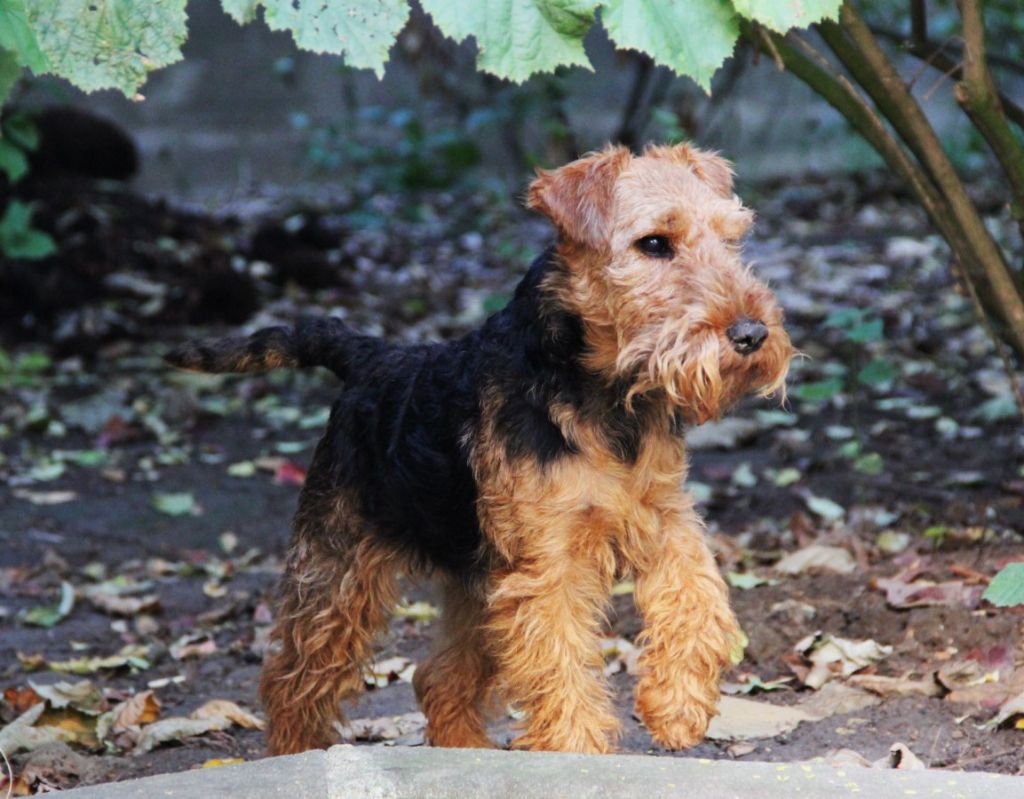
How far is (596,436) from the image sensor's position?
3.31 m

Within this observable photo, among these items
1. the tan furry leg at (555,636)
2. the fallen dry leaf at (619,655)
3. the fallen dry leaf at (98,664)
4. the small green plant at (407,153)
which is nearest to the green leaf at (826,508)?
the fallen dry leaf at (619,655)

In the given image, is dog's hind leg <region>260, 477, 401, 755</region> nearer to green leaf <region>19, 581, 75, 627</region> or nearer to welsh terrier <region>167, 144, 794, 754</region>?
welsh terrier <region>167, 144, 794, 754</region>

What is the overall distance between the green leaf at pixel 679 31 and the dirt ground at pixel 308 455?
169 cm

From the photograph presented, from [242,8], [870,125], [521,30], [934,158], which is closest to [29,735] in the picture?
[242,8]

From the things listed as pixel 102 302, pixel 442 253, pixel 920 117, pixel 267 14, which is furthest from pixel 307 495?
pixel 442 253

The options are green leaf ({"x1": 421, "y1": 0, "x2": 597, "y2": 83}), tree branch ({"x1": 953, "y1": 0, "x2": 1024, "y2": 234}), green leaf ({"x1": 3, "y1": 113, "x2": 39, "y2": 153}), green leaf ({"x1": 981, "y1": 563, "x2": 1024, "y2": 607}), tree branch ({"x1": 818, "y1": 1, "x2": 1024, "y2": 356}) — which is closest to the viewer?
green leaf ({"x1": 421, "y1": 0, "x2": 597, "y2": 83})

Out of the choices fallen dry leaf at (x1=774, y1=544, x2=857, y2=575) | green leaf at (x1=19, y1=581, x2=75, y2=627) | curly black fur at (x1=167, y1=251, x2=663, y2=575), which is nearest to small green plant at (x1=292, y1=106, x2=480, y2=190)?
green leaf at (x1=19, y1=581, x2=75, y2=627)

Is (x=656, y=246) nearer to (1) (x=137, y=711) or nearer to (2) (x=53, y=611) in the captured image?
(1) (x=137, y=711)

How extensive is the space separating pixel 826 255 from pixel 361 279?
11.3 feet

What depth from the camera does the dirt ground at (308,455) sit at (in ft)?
13.8

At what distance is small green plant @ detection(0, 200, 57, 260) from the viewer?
870 centimetres

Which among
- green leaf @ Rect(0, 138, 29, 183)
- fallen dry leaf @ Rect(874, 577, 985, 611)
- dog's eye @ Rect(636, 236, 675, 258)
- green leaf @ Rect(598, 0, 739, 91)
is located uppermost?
green leaf @ Rect(598, 0, 739, 91)

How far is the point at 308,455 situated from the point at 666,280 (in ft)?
14.5

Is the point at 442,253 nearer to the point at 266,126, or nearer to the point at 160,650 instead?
the point at 266,126
